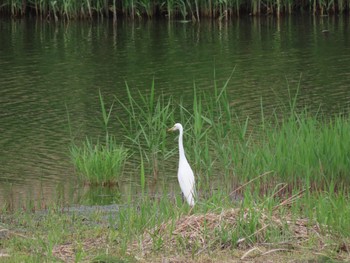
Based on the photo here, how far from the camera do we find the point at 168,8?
Answer: 26625 mm

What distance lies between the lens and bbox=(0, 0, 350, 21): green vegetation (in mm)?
26547

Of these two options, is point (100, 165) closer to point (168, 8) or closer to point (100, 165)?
point (100, 165)

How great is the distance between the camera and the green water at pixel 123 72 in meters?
11.7

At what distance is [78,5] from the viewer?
26.8 meters

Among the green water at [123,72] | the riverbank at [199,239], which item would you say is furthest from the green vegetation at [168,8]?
the riverbank at [199,239]

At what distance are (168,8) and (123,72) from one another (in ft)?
26.6

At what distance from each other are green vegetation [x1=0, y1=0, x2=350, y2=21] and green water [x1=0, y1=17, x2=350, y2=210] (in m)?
0.49

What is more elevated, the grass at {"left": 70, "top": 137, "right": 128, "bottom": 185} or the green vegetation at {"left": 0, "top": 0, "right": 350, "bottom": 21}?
the green vegetation at {"left": 0, "top": 0, "right": 350, "bottom": 21}

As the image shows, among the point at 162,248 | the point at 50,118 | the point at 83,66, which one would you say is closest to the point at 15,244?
the point at 162,248

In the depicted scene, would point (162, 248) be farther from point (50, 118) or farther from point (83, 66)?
point (83, 66)

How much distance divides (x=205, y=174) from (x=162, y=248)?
3.65 m

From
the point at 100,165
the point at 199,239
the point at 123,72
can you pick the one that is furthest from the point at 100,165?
the point at 123,72

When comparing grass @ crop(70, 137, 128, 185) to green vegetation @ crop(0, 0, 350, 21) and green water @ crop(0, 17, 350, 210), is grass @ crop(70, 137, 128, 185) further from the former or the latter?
green vegetation @ crop(0, 0, 350, 21)

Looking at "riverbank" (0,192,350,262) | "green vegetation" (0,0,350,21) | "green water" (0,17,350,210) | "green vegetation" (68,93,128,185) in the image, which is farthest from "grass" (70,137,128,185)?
"green vegetation" (0,0,350,21)
